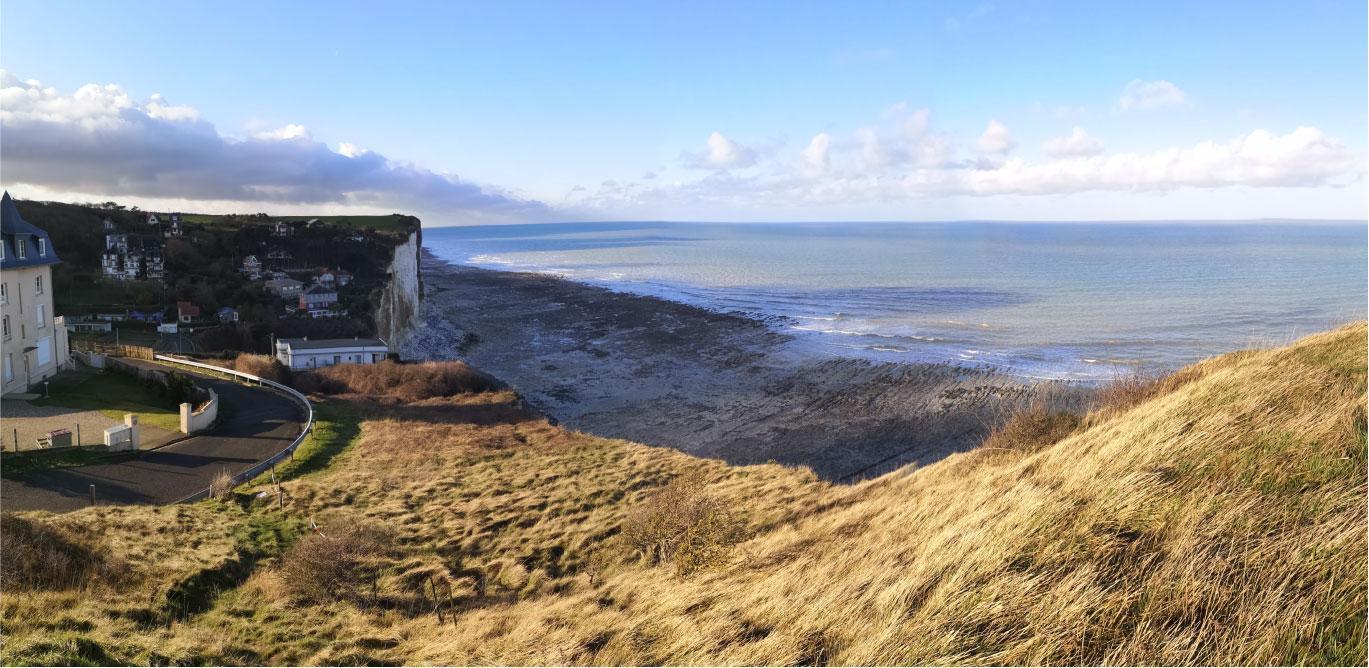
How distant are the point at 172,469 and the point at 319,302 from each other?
33297 millimetres

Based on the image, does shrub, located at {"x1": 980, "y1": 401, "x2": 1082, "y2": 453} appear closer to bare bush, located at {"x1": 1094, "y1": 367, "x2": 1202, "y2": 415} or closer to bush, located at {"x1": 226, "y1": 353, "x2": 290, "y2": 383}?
bare bush, located at {"x1": 1094, "y1": 367, "x2": 1202, "y2": 415}

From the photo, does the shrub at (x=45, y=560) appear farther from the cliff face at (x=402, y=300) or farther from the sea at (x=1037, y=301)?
the cliff face at (x=402, y=300)

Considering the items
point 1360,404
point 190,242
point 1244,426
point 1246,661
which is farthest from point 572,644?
point 190,242

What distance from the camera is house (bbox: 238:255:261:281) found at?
57.0 m

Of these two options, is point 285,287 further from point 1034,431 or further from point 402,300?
point 1034,431

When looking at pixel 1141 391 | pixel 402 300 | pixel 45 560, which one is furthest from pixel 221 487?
pixel 402 300

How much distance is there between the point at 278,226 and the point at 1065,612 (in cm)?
7586

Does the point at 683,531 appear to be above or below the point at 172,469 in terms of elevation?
above

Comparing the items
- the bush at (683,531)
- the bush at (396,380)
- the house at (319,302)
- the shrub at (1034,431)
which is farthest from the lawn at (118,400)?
the shrub at (1034,431)

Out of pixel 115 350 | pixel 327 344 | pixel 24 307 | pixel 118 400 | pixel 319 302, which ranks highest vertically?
pixel 24 307

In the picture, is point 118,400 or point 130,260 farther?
point 130,260

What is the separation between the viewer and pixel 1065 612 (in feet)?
18.4

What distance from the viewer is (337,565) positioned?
13.2m

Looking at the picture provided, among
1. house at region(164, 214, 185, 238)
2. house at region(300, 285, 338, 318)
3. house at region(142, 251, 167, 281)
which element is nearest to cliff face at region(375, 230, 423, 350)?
house at region(300, 285, 338, 318)
